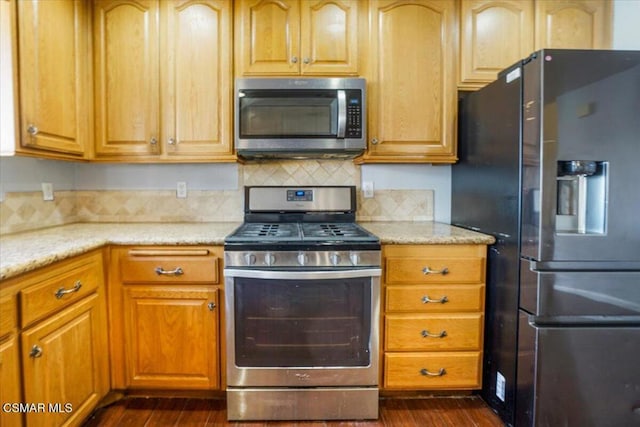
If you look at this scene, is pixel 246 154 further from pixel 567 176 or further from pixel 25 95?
pixel 567 176

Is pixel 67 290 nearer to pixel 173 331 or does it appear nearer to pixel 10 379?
pixel 10 379

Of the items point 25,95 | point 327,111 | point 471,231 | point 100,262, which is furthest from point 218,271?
point 471,231

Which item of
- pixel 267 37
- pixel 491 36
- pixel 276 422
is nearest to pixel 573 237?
pixel 491 36

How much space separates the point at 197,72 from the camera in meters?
1.92

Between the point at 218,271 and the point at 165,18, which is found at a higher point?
the point at 165,18

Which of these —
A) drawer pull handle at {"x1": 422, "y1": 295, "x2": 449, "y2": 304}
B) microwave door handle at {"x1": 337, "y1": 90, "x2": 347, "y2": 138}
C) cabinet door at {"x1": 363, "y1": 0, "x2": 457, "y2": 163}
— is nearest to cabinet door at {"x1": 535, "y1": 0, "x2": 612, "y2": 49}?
cabinet door at {"x1": 363, "y1": 0, "x2": 457, "y2": 163}

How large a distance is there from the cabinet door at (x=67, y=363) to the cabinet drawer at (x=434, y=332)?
1375 mm

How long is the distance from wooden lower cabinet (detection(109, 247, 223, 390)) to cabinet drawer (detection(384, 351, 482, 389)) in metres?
0.88

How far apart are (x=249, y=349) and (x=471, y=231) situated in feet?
4.34

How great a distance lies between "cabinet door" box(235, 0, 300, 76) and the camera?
1918mm

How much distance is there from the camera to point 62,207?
2.12m

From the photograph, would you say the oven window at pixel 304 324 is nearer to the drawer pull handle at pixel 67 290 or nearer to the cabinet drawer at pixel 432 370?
the cabinet drawer at pixel 432 370

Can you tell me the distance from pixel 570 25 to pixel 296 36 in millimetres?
1563

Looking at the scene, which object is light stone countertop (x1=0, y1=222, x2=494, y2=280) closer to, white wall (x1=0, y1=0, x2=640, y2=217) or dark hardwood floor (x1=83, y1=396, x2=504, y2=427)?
white wall (x1=0, y1=0, x2=640, y2=217)
